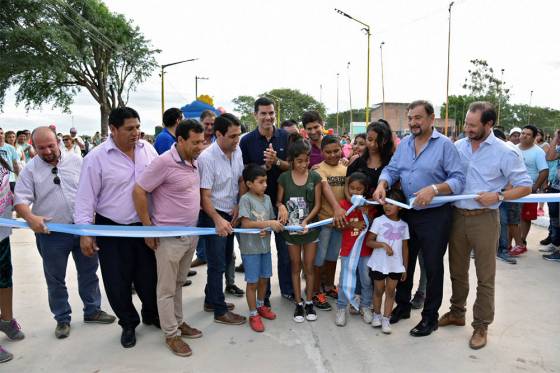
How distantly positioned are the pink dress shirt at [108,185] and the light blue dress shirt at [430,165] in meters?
2.26

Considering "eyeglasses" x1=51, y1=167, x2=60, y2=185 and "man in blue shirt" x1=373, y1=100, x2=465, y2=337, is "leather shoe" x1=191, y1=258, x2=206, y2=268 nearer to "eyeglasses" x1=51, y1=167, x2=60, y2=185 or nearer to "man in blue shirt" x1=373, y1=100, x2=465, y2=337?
"eyeglasses" x1=51, y1=167, x2=60, y2=185

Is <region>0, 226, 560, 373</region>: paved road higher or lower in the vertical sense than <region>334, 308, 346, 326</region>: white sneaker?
lower

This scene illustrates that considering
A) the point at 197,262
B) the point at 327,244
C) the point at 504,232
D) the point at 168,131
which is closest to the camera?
the point at 327,244

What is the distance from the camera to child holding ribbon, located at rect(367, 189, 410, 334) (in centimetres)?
360

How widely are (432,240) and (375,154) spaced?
1.01m

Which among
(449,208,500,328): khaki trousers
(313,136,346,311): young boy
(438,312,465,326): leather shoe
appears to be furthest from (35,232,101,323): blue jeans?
(449,208,500,328): khaki trousers

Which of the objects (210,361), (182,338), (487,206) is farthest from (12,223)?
(487,206)

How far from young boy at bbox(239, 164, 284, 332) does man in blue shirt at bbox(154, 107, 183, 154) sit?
1713mm

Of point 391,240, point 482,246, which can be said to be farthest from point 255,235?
point 482,246

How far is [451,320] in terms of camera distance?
3.73 metres

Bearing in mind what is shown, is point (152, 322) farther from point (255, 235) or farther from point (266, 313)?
point (255, 235)

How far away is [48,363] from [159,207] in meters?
1.50

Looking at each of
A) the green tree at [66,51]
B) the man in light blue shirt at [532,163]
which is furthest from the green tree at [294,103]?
the man in light blue shirt at [532,163]

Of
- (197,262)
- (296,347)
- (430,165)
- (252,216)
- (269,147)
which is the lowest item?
(296,347)
